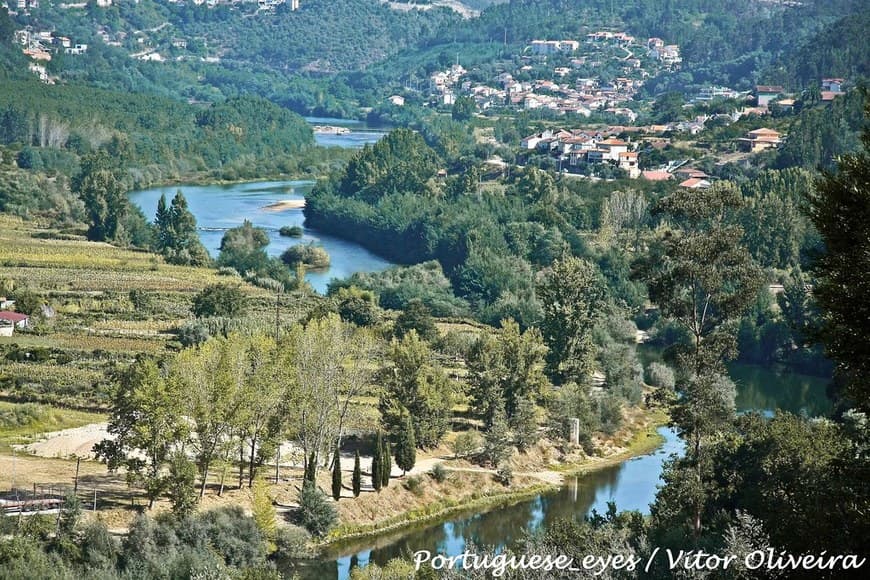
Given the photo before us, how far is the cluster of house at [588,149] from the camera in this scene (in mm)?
65750

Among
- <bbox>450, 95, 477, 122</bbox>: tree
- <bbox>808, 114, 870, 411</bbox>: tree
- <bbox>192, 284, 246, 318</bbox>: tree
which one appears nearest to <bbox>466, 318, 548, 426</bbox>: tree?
<bbox>192, 284, 246, 318</bbox>: tree

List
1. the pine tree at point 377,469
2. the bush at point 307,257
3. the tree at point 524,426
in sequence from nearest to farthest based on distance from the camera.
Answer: the pine tree at point 377,469 < the tree at point 524,426 < the bush at point 307,257

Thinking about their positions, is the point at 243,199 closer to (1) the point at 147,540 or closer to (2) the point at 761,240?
(2) the point at 761,240

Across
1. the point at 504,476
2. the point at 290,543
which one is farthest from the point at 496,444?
the point at 290,543

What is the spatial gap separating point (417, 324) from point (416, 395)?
27.4 ft

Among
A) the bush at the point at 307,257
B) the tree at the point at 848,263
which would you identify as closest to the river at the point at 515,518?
the tree at the point at 848,263

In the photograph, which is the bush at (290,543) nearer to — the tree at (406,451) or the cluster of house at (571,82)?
the tree at (406,451)

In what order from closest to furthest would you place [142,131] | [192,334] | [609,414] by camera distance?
[609,414], [192,334], [142,131]

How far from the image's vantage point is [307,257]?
53.7 meters

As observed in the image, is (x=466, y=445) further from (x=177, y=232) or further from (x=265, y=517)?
(x=177, y=232)

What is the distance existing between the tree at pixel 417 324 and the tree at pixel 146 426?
45.2ft

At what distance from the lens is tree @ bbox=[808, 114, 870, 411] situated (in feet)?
35.2

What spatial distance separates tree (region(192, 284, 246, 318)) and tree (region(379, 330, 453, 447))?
1005 cm

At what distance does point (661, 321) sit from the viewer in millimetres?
42875
